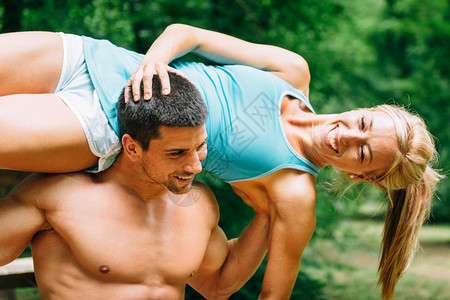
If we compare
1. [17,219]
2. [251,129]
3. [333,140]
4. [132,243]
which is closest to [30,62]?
[17,219]

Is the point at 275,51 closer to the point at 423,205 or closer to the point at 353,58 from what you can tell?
the point at 423,205

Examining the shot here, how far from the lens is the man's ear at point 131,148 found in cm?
219

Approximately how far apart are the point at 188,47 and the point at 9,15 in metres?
2.31

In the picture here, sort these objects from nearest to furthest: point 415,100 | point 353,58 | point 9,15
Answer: point 9,15 → point 353,58 → point 415,100

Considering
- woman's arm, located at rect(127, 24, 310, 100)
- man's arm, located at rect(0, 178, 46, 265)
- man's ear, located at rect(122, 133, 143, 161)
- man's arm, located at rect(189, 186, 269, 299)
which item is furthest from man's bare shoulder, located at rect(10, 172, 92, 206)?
man's arm, located at rect(189, 186, 269, 299)

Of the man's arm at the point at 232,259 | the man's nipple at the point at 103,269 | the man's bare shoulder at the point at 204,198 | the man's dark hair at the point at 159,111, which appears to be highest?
the man's dark hair at the point at 159,111

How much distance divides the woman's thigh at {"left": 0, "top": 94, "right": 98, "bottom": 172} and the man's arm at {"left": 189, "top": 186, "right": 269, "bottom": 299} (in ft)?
3.10

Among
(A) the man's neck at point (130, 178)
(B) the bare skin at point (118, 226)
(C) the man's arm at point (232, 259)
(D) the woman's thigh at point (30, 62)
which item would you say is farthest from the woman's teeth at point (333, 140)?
(D) the woman's thigh at point (30, 62)

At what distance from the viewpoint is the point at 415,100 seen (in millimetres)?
9297

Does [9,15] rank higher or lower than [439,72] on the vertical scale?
higher

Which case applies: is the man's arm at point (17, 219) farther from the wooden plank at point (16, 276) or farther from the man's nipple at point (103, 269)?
the wooden plank at point (16, 276)

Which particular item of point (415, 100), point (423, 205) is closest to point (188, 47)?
point (423, 205)

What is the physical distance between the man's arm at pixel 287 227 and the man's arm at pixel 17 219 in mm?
1015

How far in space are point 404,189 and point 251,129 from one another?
0.82m
